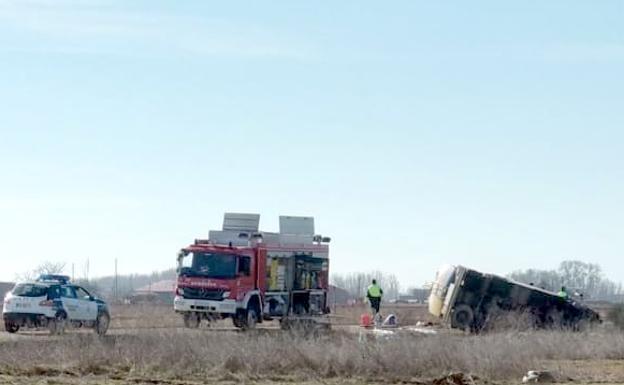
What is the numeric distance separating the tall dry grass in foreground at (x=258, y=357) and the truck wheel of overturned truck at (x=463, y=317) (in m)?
13.3

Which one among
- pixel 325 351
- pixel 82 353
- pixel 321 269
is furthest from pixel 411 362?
pixel 321 269

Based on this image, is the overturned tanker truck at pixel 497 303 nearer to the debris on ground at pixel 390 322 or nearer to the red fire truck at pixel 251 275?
the debris on ground at pixel 390 322

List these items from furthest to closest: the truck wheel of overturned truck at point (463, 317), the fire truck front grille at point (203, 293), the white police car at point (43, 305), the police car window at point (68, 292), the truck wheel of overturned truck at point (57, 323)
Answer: the truck wheel of overturned truck at point (463, 317)
the fire truck front grille at point (203, 293)
the police car window at point (68, 292)
the white police car at point (43, 305)
the truck wheel of overturned truck at point (57, 323)

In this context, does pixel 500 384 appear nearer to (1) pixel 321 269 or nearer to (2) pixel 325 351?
(2) pixel 325 351

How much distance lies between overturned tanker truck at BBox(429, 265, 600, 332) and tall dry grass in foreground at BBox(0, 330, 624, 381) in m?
13.4

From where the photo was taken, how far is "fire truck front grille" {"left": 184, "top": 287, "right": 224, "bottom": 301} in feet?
138

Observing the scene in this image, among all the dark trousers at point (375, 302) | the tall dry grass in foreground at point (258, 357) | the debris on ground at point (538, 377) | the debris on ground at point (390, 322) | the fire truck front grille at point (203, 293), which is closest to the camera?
the tall dry grass in foreground at point (258, 357)

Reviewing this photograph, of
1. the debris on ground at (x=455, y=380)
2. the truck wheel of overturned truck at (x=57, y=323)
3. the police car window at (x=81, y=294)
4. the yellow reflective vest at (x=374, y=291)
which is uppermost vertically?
the yellow reflective vest at (x=374, y=291)

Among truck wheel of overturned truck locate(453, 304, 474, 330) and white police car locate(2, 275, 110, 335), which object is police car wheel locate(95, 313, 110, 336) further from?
truck wheel of overturned truck locate(453, 304, 474, 330)

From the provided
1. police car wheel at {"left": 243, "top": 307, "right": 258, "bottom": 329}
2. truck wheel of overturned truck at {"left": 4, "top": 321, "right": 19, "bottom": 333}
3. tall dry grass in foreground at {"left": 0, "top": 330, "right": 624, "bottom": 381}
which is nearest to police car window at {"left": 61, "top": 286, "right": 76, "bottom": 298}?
truck wheel of overturned truck at {"left": 4, "top": 321, "right": 19, "bottom": 333}

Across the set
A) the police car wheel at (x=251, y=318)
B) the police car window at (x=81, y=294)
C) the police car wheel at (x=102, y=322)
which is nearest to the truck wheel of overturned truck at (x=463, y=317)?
the police car wheel at (x=251, y=318)

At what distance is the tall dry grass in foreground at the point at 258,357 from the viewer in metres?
26.1

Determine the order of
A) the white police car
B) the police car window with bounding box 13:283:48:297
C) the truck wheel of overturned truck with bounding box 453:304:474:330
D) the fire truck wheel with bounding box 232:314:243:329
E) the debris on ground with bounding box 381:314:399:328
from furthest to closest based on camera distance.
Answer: the debris on ground with bounding box 381:314:399:328 < the truck wheel of overturned truck with bounding box 453:304:474:330 < the fire truck wheel with bounding box 232:314:243:329 < the police car window with bounding box 13:283:48:297 < the white police car

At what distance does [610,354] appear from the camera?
1335 inches
